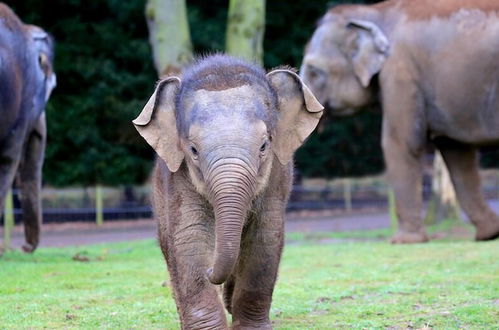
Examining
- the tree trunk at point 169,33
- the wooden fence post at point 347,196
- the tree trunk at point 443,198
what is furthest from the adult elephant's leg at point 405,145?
the wooden fence post at point 347,196

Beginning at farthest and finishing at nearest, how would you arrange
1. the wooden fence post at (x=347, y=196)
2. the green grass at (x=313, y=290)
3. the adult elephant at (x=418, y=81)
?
the wooden fence post at (x=347, y=196) → the adult elephant at (x=418, y=81) → the green grass at (x=313, y=290)

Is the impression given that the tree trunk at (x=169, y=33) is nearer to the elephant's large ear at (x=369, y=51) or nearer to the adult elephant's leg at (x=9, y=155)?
the elephant's large ear at (x=369, y=51)

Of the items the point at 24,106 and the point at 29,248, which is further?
the point at 29,248

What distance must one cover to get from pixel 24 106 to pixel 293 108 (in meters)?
5.89

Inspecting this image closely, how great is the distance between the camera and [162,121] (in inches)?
278

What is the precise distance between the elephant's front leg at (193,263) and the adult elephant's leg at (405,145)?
8.69 meters

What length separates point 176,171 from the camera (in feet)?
22.8

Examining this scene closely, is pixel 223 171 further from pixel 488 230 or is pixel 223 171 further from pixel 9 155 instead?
pixel 488 230

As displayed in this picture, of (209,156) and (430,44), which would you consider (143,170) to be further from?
(209,156)

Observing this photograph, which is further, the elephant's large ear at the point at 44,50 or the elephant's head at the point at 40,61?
the elephant's large ear at the point at 44,50

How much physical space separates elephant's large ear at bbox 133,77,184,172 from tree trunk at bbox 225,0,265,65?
426 inches

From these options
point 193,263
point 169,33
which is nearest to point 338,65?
point 169,33

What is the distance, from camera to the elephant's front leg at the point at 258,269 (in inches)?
275

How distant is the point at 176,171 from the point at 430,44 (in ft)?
29.2
